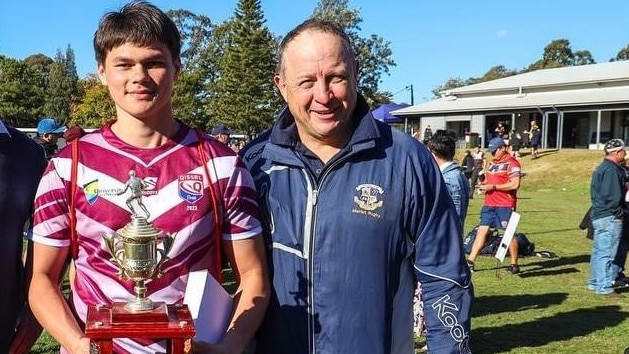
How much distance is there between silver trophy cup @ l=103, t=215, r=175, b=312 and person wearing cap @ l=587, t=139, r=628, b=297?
8.06m

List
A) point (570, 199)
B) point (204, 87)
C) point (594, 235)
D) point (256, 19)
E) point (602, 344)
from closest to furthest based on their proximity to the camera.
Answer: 1. point (602, 344)
2. point (594, 235)
3. point (570, 199)
4. point (256, 19)
5. point (204, 87)

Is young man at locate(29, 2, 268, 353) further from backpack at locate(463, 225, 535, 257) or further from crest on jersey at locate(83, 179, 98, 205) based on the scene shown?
backpack at locate(463, 225, 535, 257)

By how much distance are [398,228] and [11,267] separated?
1.35 metres

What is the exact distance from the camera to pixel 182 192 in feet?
6.74

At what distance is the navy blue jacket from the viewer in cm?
224

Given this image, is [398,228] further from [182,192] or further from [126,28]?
[126,28]

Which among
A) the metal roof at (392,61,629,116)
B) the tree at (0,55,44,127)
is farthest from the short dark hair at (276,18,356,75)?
the tree at (0,55,44,127)

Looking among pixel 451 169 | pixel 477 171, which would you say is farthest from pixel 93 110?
pixel 451 169

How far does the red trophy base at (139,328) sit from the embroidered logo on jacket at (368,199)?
75cm

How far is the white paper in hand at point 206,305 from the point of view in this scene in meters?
1.87

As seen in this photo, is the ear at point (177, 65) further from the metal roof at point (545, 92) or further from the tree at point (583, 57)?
the tree at point (583, 57)

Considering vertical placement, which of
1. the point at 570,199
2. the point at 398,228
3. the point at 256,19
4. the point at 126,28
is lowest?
the point at 570,199

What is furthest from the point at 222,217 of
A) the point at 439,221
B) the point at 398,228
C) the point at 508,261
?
the point at 508,261

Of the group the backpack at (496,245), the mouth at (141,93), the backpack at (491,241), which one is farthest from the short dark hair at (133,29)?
the backpack at (496,245)
